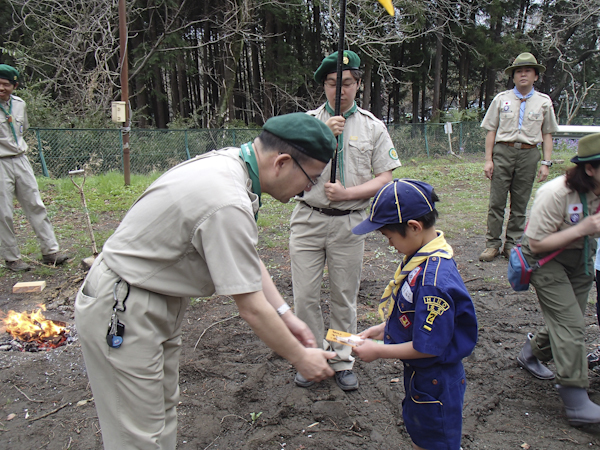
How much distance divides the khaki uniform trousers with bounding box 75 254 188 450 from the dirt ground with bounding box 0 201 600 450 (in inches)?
37.4

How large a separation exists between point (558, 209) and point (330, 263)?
1.53 m

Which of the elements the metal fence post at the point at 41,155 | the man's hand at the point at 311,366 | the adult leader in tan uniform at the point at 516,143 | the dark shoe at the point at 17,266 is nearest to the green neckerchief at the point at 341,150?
the man's hand at the point at 311,366

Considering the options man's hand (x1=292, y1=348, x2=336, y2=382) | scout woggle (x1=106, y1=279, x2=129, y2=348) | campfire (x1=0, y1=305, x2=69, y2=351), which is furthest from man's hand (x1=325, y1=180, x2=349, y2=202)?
campfire (x1=0, y1=305, x2=69, y2=351)

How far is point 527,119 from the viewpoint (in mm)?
5355

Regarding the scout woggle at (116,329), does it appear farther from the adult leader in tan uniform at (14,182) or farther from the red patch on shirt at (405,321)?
the adult leader in tan uniform at (14,182)

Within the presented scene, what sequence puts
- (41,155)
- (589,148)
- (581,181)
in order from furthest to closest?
(41,155) < (581,181) < (589,148)

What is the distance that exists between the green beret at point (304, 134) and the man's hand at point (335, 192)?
1.24m

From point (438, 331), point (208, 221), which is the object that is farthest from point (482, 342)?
point (208, 221)

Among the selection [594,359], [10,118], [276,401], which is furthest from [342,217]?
[10,118]

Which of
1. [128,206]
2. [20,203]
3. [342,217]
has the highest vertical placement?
[342,217]

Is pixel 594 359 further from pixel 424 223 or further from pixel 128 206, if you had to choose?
pixel 128 206

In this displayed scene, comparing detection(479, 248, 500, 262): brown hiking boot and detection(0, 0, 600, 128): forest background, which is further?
detection(0, 0, 600, 128): forest background

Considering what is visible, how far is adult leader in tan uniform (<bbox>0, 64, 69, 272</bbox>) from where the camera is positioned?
5.09 m

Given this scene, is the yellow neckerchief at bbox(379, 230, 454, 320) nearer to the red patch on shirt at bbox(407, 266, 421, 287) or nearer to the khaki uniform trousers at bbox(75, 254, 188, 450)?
the red patch on shirt at bbox(407, 266, 421, 287)
